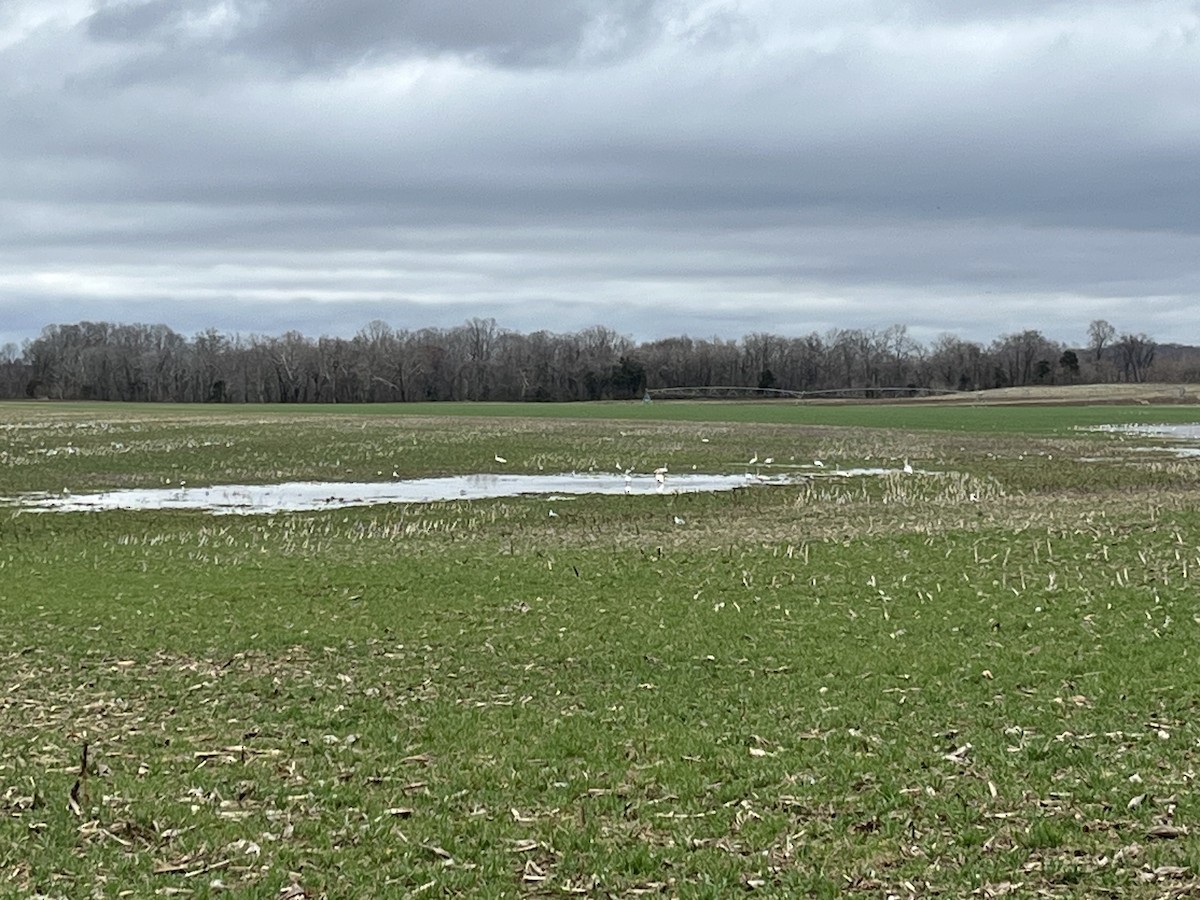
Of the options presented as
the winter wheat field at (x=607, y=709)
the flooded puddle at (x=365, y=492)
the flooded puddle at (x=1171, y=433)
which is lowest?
the winter wheat field at (x=607, y=709)

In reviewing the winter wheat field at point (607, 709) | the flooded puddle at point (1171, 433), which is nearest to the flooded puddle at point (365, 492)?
the winter wheat field at point (607, 709)

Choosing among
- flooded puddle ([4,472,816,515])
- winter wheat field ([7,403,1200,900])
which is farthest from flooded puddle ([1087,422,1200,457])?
winter wheat field ([7,403,1200,900])

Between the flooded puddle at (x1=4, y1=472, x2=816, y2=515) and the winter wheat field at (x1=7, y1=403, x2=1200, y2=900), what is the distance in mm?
5937

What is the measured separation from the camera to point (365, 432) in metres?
70.8

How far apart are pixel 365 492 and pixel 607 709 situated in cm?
2654

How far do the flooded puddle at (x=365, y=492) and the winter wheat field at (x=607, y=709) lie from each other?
19.5 feet

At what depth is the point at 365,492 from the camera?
37062mm

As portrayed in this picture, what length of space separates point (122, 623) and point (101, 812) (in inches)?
304

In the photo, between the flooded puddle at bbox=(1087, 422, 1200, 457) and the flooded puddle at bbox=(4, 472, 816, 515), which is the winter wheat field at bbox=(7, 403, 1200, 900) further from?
the flooded puddle at bbox=(1087, 422, 1200, 457)

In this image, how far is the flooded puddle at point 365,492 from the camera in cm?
3316

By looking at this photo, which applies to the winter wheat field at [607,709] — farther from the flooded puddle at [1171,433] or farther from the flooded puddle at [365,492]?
the flooded puddle at [1171,433]

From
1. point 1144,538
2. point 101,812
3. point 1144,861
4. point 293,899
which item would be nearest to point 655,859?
point 293,899

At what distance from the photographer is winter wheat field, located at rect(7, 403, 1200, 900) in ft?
25.9

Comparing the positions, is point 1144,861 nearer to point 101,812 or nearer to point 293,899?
point 293,899
